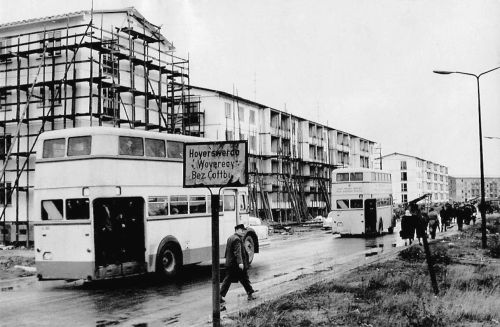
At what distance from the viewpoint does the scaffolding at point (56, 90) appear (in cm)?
3497

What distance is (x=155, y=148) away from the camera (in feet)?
55.6

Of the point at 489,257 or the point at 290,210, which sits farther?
the point at 290,210

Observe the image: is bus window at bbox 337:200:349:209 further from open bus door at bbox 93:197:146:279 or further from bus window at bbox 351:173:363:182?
open bus door at bbox 93:197:146:279

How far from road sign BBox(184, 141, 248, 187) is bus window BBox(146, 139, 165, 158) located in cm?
811

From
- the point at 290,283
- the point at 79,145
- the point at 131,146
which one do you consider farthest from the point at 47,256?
the point at 290,283

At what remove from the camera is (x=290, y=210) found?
67.3 metres

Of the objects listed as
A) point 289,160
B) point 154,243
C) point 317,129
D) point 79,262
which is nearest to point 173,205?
point 154,243

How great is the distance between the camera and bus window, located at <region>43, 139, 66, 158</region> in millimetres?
15578

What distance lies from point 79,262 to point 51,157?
2.75 meters

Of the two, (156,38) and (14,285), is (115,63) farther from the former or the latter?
(14,285)

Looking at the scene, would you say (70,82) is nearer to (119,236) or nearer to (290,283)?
(119,236)

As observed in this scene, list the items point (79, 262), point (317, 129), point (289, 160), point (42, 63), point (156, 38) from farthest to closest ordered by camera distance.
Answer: point (317, 129) → point (289, 160) → point (156, 38) → point (42, 63) → point (79, 262)

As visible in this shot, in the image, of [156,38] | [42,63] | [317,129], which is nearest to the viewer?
[42,63]

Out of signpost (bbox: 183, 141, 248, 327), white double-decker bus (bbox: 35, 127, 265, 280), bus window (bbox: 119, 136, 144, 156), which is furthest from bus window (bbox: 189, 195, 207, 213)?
signpost (bbox: 183, 141, 248, 327)
